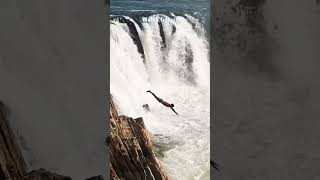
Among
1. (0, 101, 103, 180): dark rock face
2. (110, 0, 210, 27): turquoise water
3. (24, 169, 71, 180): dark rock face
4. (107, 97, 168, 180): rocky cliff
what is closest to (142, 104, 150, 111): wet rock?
(107, 97, 168, 180): rocky cliff

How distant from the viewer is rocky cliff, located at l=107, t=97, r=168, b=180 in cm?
367

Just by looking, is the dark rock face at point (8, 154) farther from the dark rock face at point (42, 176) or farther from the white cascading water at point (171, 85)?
the white cascading water at point (171, 85)

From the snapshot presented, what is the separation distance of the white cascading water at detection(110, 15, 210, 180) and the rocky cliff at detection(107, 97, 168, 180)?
0.72m

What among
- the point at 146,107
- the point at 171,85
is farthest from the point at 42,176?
the point at 171,85

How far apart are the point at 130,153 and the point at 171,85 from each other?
8.12ft

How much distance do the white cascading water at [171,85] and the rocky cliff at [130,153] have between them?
718 millimetres

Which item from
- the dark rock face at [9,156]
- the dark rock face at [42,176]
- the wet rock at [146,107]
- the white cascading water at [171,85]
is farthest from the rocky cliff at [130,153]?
the dark rock face at [9,156]

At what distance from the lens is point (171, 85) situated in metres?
6.16

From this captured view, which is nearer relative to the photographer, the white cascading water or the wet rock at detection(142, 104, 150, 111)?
the white cascading water

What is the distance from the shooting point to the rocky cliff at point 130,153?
12.0 ft

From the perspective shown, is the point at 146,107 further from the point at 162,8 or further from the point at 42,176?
the point at 42,176

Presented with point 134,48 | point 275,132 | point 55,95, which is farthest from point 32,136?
point 134,48

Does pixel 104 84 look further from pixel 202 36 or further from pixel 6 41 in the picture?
pixel 202 36

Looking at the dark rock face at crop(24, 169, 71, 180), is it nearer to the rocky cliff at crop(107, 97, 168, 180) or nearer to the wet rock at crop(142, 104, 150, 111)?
the rocky cliff at crop(107, 97, 168, 180)
